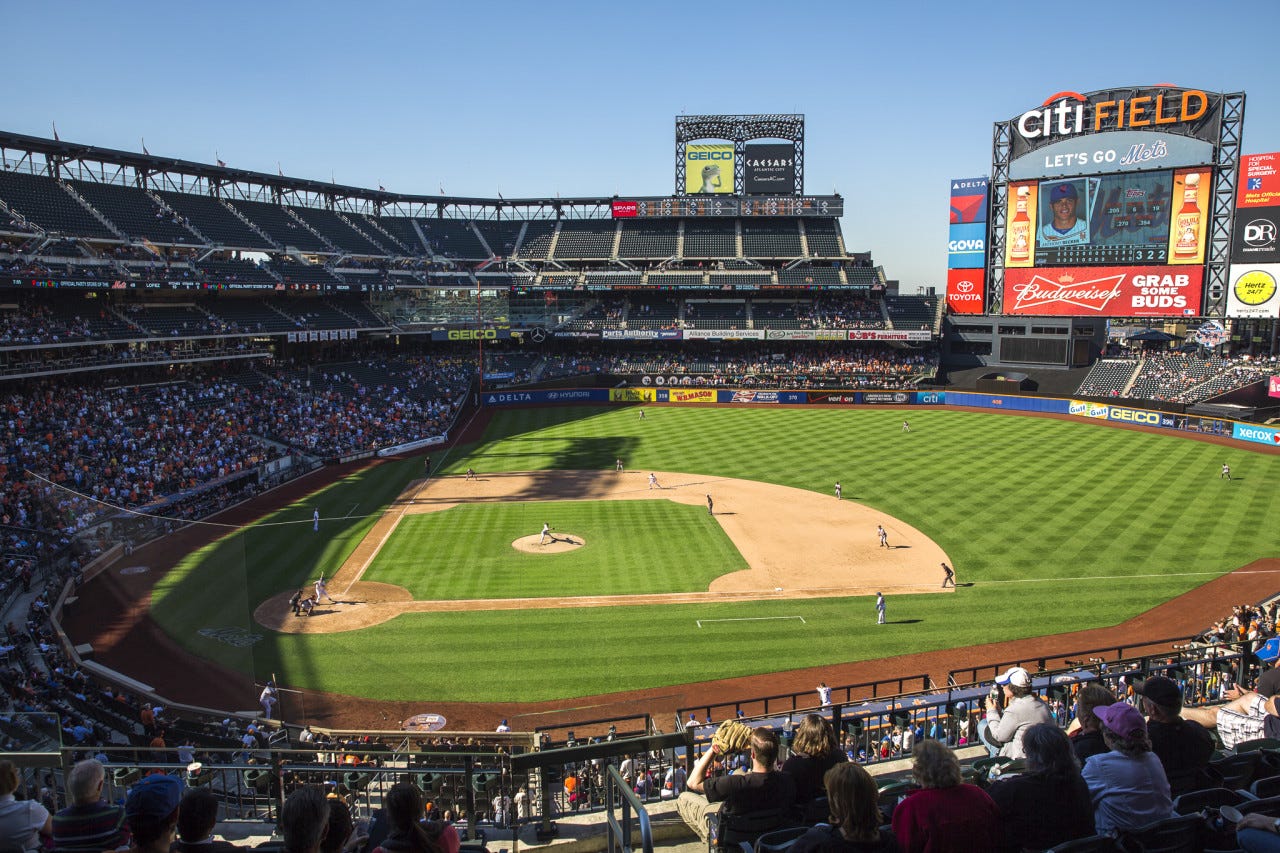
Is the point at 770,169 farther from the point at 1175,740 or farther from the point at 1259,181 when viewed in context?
the point at 1175,740

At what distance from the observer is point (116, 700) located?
1747 centimetres

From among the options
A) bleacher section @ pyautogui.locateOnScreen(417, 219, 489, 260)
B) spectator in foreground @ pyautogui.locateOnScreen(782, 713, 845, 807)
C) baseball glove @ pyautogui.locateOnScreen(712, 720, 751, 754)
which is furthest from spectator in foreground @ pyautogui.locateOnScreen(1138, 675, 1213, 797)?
bleacher section @ pyautogui.locateOnScreen(417, 219, 489, 260)

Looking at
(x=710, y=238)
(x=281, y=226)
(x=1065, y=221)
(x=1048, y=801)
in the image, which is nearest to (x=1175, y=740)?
(x=1048, y=801)

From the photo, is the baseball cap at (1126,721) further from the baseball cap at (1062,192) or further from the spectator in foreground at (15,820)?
the baseball cap at (1062,192)

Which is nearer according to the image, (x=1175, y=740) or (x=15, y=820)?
(x=15, y=820)

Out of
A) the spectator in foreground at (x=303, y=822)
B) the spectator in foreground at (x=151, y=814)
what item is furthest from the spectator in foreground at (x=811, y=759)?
the spectator in foreground at (x=151, y=814)

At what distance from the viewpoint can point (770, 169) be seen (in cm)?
8288

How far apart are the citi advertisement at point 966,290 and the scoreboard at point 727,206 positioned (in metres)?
16.3

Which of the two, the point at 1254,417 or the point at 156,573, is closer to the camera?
the point at 156,573

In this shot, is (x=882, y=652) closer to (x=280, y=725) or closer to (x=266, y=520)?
(x=280, y=725)

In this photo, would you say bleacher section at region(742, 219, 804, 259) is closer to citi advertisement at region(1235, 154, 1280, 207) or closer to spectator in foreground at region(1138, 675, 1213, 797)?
citi advertisement at region(1235, 154, 1280, 207)

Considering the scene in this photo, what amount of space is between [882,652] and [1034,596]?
6.43 meters

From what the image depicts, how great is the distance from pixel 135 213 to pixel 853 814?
61719 millimetres

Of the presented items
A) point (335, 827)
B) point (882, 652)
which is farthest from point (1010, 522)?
point (335, 827)
